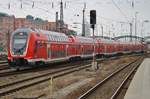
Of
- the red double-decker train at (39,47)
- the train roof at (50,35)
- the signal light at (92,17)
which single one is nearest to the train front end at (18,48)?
the red double-decker train at (39,47)

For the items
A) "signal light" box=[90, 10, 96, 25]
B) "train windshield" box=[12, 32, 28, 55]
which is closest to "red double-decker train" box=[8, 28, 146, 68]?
"train windshield" box=[12, 32, 28, 55]

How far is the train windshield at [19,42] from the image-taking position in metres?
29.3

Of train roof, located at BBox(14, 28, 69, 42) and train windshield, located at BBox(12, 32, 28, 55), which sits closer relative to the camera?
train windshield, located at BBox(12, 32, 28, 55)

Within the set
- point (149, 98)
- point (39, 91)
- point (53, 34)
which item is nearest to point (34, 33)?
point (53, 34)

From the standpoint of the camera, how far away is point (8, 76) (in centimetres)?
2517

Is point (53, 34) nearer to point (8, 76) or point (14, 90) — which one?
point (8, 76)

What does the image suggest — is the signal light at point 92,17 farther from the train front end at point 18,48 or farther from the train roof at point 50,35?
the train front end at point 18,48

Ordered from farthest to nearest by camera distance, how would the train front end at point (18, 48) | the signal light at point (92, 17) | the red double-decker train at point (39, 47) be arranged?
the signal light at point (92, 17) → the red double-decker train at point (39, 47) → the train front end at point (18, 48)

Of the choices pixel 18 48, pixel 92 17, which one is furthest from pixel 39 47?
pixel 92 17

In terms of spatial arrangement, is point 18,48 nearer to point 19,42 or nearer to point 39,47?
point 19,42

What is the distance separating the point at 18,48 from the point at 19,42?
0.64m

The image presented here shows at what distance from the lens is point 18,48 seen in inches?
1153

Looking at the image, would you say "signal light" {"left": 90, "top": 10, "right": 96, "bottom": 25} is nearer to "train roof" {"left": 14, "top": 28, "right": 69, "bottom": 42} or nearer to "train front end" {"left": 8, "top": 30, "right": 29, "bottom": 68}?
"train roof" {"left": 14, "top": 28, "right": 69, "bottom": 42}

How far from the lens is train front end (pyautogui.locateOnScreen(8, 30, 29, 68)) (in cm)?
2909
